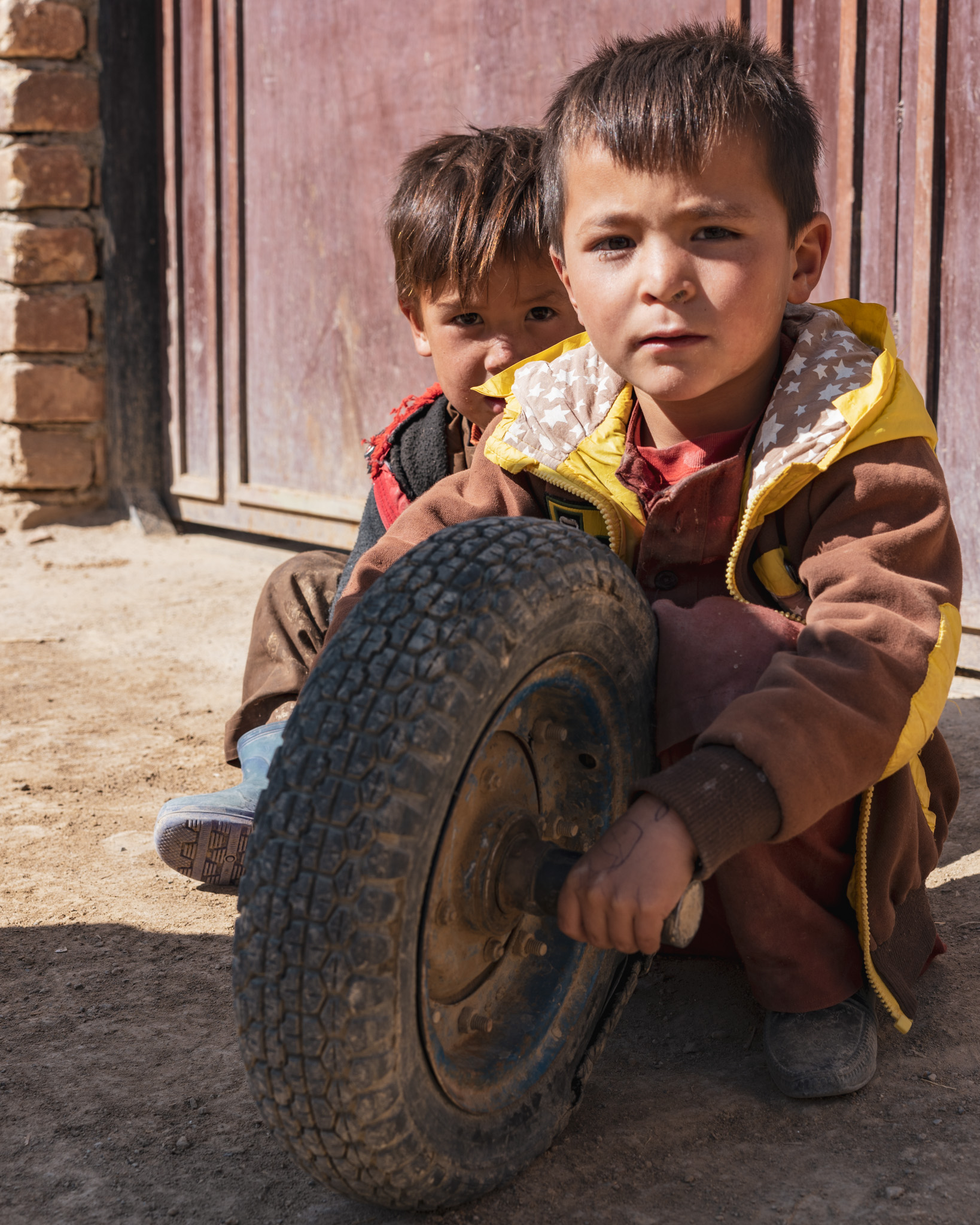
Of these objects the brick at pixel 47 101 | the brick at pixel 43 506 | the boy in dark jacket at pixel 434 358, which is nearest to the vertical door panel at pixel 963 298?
the boy in dark jacket at pixel 434 358

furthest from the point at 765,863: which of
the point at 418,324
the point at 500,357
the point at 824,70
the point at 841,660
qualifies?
the point at 824,70

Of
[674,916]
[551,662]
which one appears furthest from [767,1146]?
[551,662]

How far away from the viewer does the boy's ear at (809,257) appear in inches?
69.7

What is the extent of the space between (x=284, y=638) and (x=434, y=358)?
0.64 m

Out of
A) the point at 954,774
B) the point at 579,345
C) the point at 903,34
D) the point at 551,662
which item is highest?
the point at 903,34

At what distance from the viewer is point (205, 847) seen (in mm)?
2088

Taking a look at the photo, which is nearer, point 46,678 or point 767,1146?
point 767,1146

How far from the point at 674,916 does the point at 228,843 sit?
106 cm

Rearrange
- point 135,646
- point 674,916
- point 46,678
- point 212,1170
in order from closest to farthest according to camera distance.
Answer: point 674,916
point 212,1170
point 46,678
point 135,646

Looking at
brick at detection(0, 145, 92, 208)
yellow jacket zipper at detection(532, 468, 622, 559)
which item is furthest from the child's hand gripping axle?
brick at detection(0, 145, 92, 208)

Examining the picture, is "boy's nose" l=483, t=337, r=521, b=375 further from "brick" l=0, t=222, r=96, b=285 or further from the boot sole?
"brick" l=0, t=222, r=96, b=285

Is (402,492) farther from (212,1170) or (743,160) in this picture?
(212,1170)

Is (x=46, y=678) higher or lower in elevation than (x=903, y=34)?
lower

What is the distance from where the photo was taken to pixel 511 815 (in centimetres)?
137
